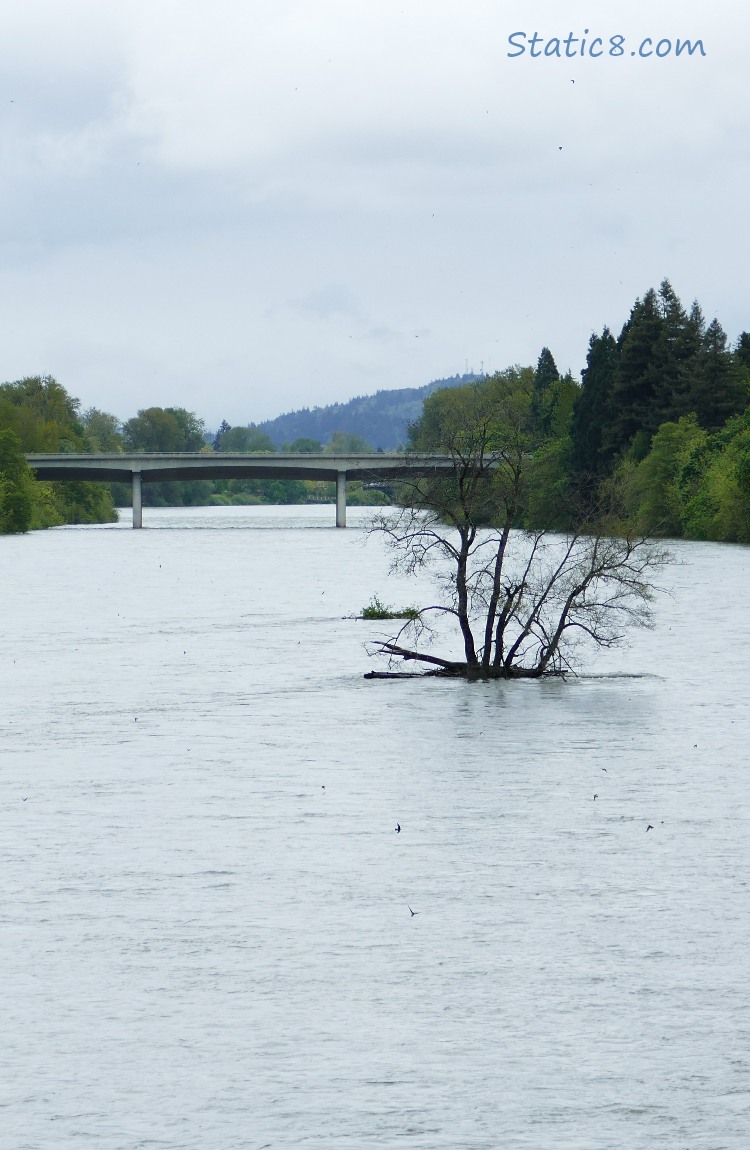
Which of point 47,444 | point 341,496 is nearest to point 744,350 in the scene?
point 341,496

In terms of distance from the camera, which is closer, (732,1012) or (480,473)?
(732,1012)

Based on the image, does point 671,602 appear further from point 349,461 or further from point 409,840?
point 349,461

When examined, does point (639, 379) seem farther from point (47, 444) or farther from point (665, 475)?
point (47, 444)

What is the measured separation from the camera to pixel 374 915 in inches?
627

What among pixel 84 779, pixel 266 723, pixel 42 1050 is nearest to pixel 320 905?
pixel 42 1050

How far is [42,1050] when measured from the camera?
12.0 meters

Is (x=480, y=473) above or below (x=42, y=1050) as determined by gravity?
above

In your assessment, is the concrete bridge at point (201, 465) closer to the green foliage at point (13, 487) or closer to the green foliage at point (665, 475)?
the green foliage at point (13, 487)

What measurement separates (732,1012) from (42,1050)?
505cm

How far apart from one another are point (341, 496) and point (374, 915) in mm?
132728

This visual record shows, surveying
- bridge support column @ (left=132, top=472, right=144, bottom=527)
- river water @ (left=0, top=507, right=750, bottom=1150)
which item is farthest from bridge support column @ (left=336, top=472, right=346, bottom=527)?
river water @ (left=0, top=507, right=750, bottom=1150)

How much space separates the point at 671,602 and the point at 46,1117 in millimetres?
48397

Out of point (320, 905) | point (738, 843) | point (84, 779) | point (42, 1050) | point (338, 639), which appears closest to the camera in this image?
point (42, 1050)

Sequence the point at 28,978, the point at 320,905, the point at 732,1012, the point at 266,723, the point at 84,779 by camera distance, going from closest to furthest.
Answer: the point at 732,1012, the point at 28,978, the point at 320,905, the point at 84,779, the point at 266,723
